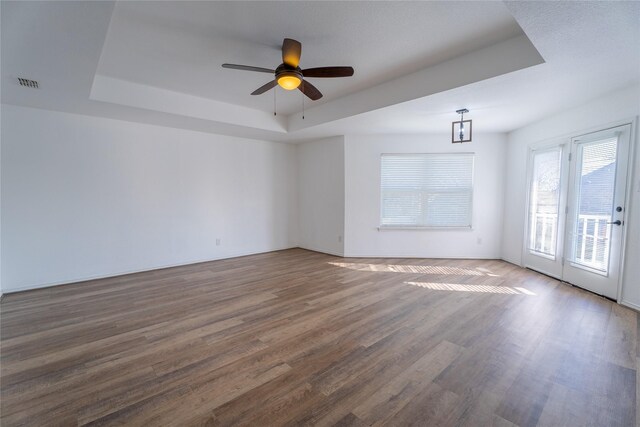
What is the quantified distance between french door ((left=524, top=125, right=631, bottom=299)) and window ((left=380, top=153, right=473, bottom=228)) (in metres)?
1.07

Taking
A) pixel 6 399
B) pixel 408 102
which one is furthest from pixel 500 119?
pixel 6 399

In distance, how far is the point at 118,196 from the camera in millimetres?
4383

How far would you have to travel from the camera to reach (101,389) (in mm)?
1867

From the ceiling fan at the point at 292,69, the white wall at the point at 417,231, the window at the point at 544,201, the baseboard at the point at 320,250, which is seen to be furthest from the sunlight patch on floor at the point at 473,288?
the ceiling fan at the point at 292,69

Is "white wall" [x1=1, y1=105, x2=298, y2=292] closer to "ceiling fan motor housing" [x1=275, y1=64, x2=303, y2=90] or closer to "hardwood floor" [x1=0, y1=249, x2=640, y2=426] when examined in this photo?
"hardwood floor" [x1=0, y1=249, x2=640, y2=426]

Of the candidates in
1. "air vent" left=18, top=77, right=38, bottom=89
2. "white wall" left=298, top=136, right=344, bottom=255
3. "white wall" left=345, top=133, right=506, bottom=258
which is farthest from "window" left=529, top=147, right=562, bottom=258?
"air vent" left=18, top=77, right=38, bottom=89

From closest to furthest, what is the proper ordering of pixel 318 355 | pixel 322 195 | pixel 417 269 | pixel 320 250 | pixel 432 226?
pixel 318 355
pixel 417 269
pixel 432 226
pixel 322 195
pixel 320 250

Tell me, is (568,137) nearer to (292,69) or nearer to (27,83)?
(292,69)

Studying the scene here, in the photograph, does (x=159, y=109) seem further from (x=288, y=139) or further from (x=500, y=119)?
(x=500, y=119)

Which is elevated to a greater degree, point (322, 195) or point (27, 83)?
point (27, 83)

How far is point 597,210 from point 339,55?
379 centimetres

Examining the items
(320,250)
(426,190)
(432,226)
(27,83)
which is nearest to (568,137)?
(426,190)

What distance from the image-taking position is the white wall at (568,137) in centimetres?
311

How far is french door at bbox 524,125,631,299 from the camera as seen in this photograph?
3.31 m
